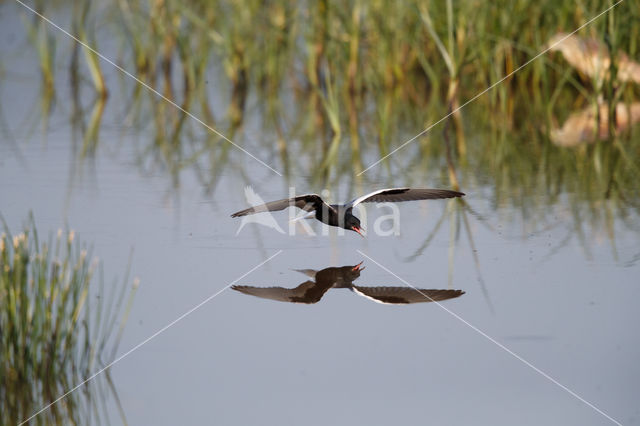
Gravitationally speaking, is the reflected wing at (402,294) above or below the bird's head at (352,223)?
below

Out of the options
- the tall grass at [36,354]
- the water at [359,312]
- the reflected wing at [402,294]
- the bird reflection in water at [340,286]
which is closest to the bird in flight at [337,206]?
the water at [359,312]

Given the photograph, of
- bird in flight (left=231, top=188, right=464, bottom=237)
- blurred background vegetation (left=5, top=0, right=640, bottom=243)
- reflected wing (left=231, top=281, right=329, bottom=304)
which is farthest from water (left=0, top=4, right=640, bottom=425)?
blurred background vegetation (left=5, top=0, right=640, bottom=243)

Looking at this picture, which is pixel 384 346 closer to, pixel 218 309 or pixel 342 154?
pixel 218 309

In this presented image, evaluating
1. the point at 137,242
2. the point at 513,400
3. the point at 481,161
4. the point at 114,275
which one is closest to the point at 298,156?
the point at 481,161

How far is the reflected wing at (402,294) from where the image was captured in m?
4.11

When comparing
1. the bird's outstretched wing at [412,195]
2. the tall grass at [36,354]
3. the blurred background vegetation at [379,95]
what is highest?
the blurred background vegetation at [379,95]

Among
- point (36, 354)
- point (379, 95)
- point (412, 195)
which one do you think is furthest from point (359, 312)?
point (379, 95)

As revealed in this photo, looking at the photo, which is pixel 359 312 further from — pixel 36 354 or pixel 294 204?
pixel 36 354

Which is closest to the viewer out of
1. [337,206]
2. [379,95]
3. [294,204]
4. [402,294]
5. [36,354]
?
[36,354]

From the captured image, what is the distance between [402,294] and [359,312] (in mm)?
260

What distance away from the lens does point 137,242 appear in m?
4.89

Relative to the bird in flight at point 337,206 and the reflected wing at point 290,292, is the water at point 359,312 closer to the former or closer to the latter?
the reflected wing at point 290,292

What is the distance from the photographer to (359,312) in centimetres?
401

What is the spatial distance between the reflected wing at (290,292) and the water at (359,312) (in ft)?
0.15
